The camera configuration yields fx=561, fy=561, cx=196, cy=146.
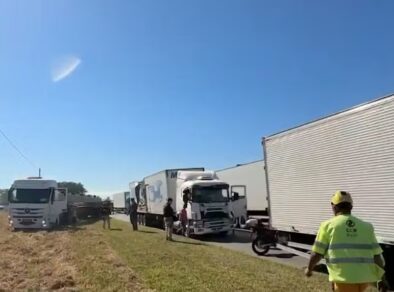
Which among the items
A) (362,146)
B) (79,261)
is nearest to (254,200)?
(79,261)

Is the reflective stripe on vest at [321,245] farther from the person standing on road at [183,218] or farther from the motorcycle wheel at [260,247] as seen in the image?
the person standing on road at [183,218]

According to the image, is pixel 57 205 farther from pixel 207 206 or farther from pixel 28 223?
pixel 207 206

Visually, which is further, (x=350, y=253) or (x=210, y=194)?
(x=210, y=194)

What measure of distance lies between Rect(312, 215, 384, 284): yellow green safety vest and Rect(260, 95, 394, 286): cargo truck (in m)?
6.34

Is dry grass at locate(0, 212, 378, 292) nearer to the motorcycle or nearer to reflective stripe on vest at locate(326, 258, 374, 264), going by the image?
the motorcycle

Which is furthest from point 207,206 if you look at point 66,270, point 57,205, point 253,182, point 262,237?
point 57,205

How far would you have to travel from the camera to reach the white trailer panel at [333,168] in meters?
12.0

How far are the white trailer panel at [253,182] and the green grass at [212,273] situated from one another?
15.6m

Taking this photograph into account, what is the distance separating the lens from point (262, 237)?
18.9 metres

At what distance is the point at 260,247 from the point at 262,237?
1.28 ft

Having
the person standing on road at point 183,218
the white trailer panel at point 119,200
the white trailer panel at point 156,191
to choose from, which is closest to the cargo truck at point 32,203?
the white trailer panel at point 156,191

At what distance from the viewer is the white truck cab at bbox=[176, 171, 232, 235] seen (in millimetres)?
27500

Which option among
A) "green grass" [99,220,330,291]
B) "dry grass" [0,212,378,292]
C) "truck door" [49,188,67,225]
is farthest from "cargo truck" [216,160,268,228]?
"green grass" [99,220,330,291]

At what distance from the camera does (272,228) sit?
17984 mm
